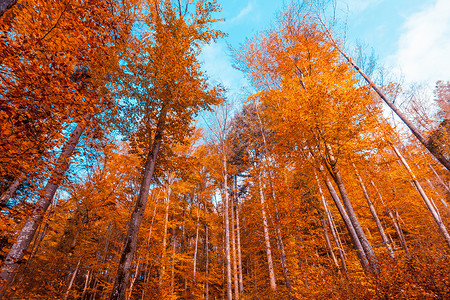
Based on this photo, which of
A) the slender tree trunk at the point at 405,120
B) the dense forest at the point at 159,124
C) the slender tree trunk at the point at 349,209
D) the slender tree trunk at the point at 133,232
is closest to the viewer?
the dense forest at the point at 159,124

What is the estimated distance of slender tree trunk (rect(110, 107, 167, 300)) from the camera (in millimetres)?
4009

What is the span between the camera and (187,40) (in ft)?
20.0

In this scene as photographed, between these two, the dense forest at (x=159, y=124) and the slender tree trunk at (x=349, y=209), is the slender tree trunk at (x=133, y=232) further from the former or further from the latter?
the slender tree trunk at (x=349, y=209)

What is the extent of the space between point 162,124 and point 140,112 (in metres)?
0.78

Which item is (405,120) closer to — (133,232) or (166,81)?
(166,81)

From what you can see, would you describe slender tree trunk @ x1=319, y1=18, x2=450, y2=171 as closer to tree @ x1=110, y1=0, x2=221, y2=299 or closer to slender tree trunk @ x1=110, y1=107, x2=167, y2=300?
tree @ x1=110, y1=0, x2=221, y2=299

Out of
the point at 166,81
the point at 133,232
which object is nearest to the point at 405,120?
Answer: the point at 166,81

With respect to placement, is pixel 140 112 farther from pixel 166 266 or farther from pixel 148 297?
pixel 148 297

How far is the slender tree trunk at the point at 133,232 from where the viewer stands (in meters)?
4.01

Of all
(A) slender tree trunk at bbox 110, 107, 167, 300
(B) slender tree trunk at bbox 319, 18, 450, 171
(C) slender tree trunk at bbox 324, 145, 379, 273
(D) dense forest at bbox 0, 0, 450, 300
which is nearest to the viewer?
(D) dense forest at bbox 0, 0, 450, 300

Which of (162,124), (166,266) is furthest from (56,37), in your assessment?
(166,266)

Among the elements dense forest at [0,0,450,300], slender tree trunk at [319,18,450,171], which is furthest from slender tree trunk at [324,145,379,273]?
slender tree trunk at [319,18,450,171]

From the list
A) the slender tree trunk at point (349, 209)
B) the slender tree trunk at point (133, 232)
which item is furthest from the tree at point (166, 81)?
the slender tree trunk at point (349, 209)

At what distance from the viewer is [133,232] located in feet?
14.9
